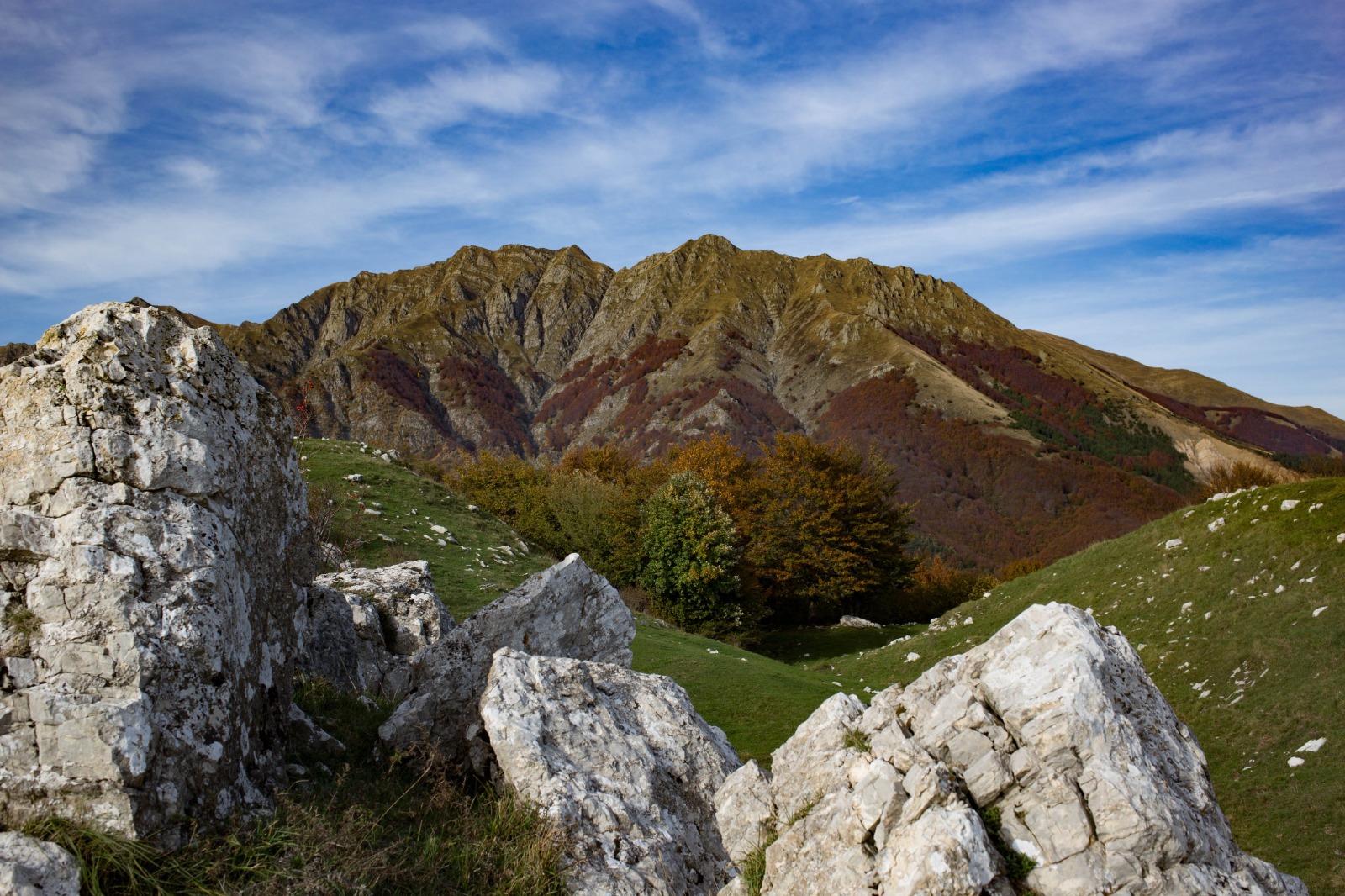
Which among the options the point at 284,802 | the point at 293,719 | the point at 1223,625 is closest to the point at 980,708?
the point at 284,802

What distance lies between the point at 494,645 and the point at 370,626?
4.22 m

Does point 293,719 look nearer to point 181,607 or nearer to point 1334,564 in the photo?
point 181,607

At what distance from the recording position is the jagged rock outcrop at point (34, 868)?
449 centimetres

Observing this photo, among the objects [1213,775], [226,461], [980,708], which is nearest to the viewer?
[980,708]

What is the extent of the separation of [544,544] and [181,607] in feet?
138

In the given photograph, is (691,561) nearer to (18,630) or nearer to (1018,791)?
(1018,791)

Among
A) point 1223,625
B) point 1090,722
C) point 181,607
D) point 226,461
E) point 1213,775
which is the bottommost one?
point 1213,775

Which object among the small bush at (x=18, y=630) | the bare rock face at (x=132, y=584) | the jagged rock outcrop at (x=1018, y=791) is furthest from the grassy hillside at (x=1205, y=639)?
the small bush at (x=18, y=630)

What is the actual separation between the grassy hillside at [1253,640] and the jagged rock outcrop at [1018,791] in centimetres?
865

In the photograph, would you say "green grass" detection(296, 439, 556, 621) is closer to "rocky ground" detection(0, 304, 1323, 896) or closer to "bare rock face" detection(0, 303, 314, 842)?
"rocky ground" detection(0, 304, 1323, 896)

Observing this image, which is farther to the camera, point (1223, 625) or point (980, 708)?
point (1223, 625)

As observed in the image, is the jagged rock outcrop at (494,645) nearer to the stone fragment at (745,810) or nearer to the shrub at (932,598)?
the stone fragment at (745,810)

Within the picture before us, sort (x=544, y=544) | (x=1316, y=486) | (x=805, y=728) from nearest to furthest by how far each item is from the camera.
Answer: (x=805, y=728), (x=1316, y=486), (x=544, y=544)

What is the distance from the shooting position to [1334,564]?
60.6 ft
